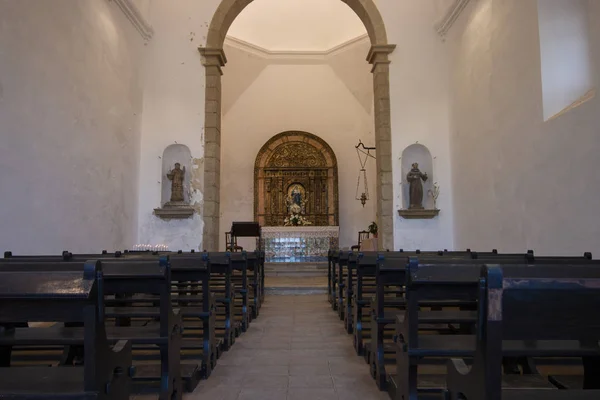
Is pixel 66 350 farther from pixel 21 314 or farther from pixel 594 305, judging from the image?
pixel 594 305

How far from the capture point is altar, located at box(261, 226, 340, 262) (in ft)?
37.3

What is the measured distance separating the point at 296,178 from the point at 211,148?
189 inches

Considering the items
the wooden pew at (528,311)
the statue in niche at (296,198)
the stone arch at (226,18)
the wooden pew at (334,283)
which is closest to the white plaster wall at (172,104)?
the stone arch at (226,18)

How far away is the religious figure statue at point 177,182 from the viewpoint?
29.1 ft

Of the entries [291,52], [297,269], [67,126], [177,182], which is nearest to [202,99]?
[177,182]

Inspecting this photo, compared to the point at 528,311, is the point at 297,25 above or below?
above

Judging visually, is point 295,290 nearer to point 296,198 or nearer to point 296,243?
point 296,243

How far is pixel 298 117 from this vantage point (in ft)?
45.9

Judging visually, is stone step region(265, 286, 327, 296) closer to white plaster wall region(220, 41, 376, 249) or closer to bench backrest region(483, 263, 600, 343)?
white plaster wall region(220, 41, 376, 249)

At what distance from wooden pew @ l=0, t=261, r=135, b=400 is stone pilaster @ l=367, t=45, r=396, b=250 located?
24.7ft

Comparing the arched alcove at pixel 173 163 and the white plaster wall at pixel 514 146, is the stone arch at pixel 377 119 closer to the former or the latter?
the arched alcove at pixel 173 163

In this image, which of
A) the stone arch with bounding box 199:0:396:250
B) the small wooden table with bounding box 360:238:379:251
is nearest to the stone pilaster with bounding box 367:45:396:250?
the stone arch with bounding box 199:0:396:250

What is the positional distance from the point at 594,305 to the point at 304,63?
13.5 meters

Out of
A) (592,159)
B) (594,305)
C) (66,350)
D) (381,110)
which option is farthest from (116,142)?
(594,305)
